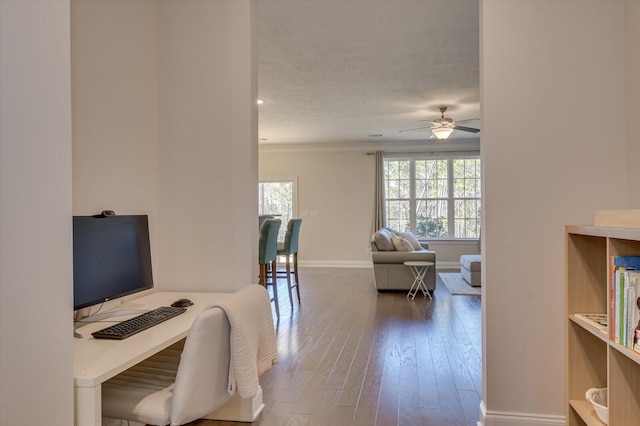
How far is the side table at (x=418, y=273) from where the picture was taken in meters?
5.92

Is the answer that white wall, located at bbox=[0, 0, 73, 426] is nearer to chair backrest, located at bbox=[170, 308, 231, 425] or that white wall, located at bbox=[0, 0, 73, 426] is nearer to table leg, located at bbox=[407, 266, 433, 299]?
chair backrest, located at bbox=[170, 308, 231, 425]

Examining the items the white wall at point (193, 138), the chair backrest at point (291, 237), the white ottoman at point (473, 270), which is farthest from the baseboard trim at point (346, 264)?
the white wall at point (193, 138)

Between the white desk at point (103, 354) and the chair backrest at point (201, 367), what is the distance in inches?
5.8

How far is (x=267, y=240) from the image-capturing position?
451 cm

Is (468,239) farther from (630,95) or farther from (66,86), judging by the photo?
(66,86)

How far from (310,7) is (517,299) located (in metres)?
2.34

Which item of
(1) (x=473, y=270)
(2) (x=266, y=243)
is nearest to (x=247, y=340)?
(2) (x=266, y=243)

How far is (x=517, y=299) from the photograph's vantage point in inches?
85.8

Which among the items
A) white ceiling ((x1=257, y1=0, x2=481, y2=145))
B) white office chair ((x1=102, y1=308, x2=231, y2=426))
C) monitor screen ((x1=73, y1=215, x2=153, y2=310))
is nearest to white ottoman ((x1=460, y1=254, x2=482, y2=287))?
white ceiling ((x1=257, y1=0, x2=481, y2=145))

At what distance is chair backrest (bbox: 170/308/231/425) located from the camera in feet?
4.87

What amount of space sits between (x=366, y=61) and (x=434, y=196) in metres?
5.24

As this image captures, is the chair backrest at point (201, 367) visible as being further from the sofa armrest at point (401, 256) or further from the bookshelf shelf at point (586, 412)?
the sofa armrest at point (401, 256)

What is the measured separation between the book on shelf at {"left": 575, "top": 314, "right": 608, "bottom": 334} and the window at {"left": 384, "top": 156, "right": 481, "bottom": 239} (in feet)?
23.3

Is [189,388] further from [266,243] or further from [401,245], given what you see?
[401,245]
